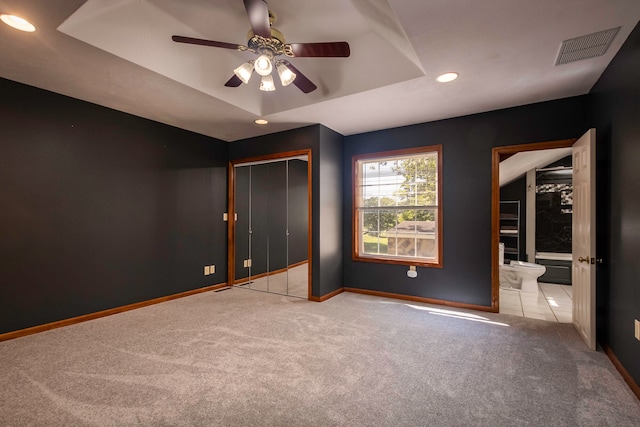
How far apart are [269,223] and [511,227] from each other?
5.67 m

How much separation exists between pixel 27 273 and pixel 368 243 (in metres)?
3.96

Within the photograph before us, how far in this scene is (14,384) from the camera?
1.99 m

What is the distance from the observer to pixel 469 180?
366cm

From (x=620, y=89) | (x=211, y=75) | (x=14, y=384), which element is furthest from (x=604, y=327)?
(x=14, y=384)

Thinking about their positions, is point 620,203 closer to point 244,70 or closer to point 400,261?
point 400,261

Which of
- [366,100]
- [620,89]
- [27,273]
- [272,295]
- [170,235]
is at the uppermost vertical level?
[366,100]

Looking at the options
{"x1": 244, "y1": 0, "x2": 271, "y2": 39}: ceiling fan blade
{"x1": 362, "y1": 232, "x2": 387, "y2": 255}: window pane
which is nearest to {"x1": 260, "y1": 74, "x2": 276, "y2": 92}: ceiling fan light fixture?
{"x1": 244, "y1": 0, "x2": 271, "y2": 39}: ceiling fan blade

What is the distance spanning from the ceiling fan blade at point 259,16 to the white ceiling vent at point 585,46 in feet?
7.08

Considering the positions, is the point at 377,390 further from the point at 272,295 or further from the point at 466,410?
the point at 272,295

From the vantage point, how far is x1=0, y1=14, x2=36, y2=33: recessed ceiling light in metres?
1.91

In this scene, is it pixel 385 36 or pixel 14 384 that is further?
pixel 385 36

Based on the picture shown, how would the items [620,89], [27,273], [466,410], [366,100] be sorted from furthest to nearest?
[366,100]
[27,273]
[620,89]
[466,410]

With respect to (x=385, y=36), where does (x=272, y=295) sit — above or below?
below

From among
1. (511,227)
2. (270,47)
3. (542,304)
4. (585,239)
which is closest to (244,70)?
(270,47)
